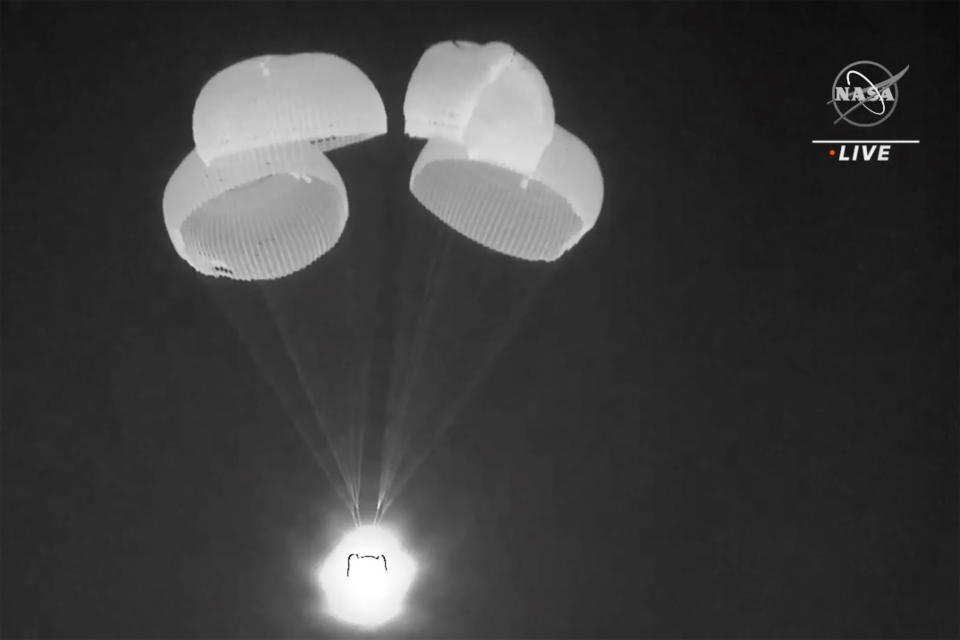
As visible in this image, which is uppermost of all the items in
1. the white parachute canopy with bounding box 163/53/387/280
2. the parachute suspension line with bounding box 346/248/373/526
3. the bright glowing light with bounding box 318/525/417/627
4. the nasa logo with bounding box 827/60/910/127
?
the nasa logo with bounding box 827/60/910/127

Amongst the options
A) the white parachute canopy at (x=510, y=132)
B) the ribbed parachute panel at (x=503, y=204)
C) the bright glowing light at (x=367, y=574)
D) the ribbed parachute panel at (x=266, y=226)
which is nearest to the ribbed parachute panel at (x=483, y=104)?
the white parachute canopy at (x=510, y=132)

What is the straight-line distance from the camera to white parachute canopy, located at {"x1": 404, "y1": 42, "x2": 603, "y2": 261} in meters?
2.91

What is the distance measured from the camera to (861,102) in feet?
17.2

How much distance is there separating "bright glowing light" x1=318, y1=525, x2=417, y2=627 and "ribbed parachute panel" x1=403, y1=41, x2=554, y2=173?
239cm

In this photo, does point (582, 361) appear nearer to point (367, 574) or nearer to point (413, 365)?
point (413, 365)

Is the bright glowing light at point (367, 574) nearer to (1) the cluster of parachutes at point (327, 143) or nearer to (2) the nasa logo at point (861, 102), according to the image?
(1) the cluster of parachutes at point (327, 143)

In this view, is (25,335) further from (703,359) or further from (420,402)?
(703,359)

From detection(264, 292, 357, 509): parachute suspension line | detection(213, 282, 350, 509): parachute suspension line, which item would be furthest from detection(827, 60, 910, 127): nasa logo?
detection(213, 282, 350, 509): parachute suspension line

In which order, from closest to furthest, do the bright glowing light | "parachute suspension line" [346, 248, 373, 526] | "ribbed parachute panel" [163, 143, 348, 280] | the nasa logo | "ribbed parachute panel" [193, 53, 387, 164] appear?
"ribbed parachute panel" [193, 53, 387, 164] < "ribbed parachute panel" [163, 143, 348, 280] < the bright glowing light < "parachute suspension line" [346, 248, 373, 526] < the nasa logo

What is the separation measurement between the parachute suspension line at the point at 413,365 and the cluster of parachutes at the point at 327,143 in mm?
1658

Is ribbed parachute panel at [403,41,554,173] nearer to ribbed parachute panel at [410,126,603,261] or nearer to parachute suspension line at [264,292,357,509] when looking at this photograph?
ribbed parachute panel at [410,126,603,261]

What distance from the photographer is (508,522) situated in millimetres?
5090

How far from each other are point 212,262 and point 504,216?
0.99 metres

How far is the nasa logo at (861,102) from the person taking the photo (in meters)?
5.24
